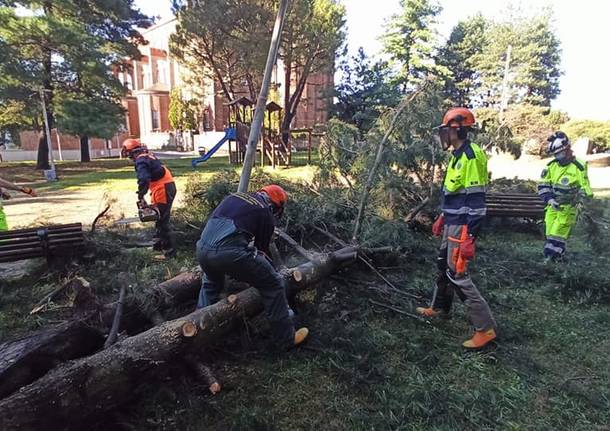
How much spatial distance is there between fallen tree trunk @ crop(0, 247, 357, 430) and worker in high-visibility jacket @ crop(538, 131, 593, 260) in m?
4.36

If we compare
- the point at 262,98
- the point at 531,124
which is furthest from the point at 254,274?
the point at 531,124

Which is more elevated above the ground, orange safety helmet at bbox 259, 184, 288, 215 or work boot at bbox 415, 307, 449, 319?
orange safety helmet at bbox 259, 184, 288, 215

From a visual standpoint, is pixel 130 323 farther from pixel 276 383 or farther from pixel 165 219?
pixel 165 219

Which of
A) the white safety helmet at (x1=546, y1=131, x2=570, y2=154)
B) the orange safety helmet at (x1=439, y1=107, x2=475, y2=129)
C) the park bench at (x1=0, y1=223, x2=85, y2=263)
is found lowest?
the park bench at (x1=0, y1=223, x2=85, y2=263)

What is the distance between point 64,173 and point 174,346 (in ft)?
57.9

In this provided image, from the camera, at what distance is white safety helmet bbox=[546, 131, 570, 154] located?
500 cm

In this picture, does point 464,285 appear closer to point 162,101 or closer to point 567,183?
point 567,183

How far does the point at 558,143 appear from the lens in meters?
5.03

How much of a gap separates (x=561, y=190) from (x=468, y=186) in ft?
9.26

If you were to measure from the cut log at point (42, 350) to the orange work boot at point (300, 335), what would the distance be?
1.39 meters

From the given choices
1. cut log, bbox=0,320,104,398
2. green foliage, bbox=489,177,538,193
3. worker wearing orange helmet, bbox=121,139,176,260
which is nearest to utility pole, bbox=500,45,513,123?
green foliage, bbox=489,177,538,193

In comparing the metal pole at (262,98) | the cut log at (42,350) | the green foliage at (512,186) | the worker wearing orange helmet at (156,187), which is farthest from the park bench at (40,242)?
the green foliage at (512,186)

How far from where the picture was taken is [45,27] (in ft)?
47.5

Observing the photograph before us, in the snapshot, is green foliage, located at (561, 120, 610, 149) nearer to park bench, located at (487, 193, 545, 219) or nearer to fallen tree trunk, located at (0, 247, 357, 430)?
park bench, located at (487, 193, 545, 219)
